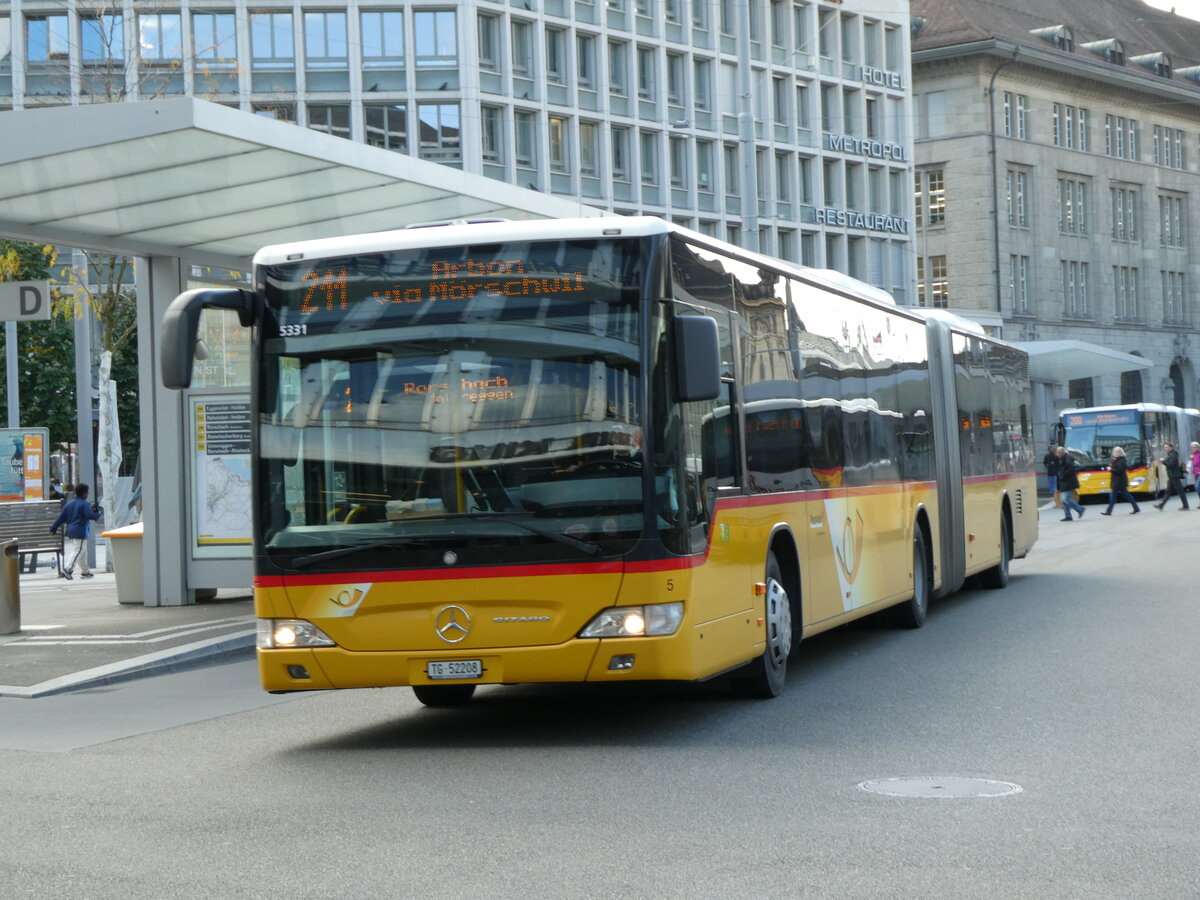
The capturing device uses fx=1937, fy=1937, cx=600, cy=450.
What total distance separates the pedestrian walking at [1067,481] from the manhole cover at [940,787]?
1387 inches

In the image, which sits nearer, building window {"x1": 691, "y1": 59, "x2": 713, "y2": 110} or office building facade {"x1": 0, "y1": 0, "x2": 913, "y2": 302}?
office building facade {"x1": 0, "y1": 0, "x2": 913, "y2": 302}

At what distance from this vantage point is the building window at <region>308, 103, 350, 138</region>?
2532 inches

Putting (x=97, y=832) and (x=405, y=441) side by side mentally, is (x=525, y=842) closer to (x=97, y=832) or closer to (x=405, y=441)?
(x=97, y=832)

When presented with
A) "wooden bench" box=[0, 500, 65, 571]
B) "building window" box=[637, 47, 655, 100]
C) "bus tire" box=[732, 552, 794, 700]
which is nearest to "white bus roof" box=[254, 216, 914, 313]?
"bus tire" box=[732, 552, 794, 700]

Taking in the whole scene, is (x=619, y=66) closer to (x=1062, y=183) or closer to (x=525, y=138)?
(x=525, y=138)

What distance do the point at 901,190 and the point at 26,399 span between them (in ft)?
136

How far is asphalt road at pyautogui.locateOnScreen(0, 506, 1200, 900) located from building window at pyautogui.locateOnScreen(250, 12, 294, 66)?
52.1 m

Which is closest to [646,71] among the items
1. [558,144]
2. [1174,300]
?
[558,144]

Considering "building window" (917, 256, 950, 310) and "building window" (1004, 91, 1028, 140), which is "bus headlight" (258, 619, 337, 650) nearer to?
"building window" (917, 256, 950, 310)

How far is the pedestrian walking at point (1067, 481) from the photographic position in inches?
1692

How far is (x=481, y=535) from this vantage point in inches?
392

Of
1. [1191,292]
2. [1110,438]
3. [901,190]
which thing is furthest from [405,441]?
[1191,292]

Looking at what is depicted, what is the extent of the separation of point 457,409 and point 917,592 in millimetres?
7853

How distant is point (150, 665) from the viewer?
1509 centimetres
